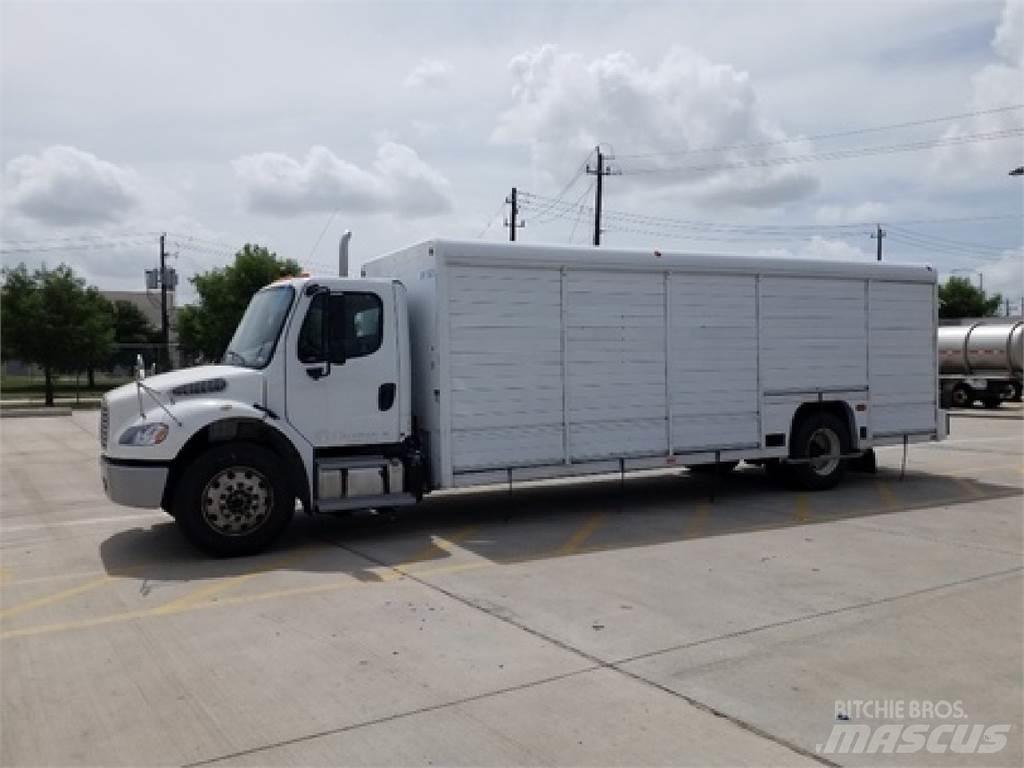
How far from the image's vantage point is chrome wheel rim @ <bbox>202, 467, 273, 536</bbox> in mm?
8117

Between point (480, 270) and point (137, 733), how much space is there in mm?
5933

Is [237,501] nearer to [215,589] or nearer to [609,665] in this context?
[215,589]

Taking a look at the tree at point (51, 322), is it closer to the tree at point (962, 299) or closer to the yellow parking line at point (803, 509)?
the yellow parking line at point (803, 509)

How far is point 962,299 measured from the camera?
67.6 m

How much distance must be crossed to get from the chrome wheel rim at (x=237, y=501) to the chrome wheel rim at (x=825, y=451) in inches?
287

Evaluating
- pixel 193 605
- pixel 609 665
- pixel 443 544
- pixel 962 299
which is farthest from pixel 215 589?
pixel 962 299

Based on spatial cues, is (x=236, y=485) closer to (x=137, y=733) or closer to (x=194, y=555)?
(x=194, y=555)

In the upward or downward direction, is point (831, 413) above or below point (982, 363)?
below

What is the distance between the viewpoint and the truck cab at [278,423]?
8.04m

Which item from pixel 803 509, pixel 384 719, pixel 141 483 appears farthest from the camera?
pixel 803 509

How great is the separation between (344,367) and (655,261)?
391cm

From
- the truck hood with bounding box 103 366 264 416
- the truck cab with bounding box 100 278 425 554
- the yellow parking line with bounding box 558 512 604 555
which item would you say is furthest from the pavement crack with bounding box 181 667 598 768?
the truck hood with bounding box 103 366 264 416

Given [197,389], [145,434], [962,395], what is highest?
[197,389]

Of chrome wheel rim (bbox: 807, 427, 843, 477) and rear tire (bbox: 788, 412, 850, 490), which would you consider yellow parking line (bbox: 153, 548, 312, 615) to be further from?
chrome wheel rim (bbox: 807, 427, 843, 477)
